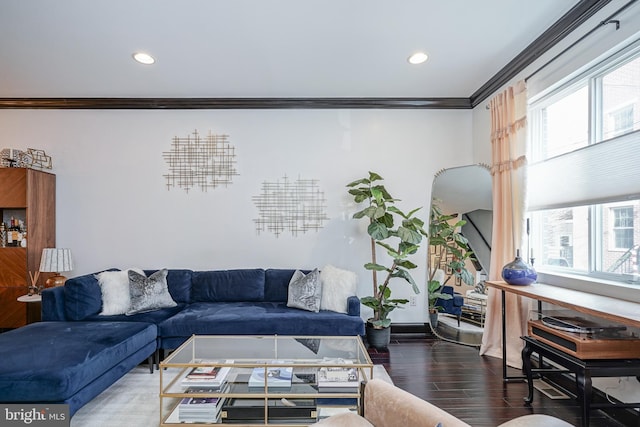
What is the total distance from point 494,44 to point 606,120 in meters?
1.08

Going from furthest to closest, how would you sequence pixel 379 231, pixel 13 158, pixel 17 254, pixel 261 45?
pixel 13 158, pixel 17 254, pixel 379 231, pixel 261 45

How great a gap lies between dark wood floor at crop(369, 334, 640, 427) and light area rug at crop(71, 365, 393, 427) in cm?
33

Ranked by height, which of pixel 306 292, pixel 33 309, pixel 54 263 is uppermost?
pixel 54 263

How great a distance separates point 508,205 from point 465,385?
5.43 feet

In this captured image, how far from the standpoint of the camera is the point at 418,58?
306 cm

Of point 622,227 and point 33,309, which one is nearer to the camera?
point 622,227

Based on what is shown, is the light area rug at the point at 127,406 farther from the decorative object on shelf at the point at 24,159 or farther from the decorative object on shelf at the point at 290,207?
the decorative object on shelf at the point at 24,159

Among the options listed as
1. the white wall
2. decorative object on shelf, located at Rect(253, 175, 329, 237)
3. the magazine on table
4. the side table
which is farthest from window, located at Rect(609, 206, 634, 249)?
the side table

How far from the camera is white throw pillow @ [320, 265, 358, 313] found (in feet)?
11.1

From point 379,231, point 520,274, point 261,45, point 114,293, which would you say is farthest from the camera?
point 379,231

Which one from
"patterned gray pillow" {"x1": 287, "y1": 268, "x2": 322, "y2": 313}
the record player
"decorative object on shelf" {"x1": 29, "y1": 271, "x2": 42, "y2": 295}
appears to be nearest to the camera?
the record player

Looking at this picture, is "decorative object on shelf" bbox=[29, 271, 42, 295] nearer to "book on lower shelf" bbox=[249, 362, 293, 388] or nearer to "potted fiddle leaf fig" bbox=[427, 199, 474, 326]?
"book on lower shelf" bbox=[249, 362, 293, 388]

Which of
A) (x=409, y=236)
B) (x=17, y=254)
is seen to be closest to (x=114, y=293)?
(x=17, y=254)

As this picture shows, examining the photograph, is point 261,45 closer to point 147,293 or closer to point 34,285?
point 147,293
